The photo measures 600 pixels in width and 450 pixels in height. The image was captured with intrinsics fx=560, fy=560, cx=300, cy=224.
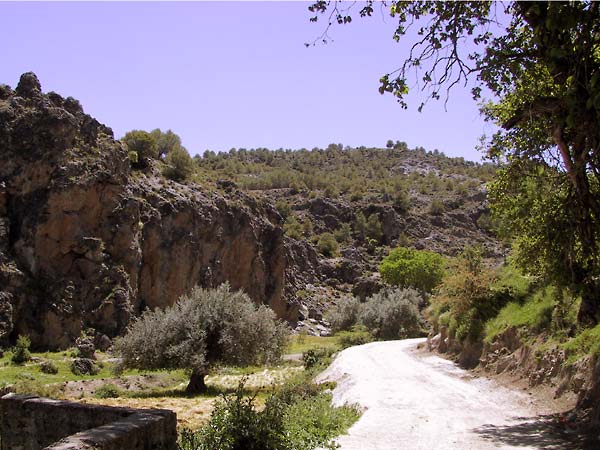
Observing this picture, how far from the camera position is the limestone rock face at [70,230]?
37.9 meters

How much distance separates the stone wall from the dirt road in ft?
11.6

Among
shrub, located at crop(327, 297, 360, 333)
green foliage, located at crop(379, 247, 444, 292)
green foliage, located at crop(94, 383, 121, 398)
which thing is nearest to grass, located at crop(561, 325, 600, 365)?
green foliage, located at crop(94, 383, 121, 398)

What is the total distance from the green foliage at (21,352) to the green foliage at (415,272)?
160 ft

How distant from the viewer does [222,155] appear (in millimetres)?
144750

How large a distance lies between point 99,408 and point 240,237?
5354cm

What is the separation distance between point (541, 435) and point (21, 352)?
1181 inches

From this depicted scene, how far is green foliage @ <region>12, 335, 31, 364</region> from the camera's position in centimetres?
3173

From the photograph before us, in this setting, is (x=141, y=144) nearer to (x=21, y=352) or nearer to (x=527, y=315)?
(x=21, y=352)

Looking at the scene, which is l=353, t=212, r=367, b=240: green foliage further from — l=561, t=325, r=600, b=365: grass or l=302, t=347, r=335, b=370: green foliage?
l=561, t=325, r=600, b=365: grass

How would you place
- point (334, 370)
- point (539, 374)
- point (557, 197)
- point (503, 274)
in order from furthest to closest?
point (503, 274)
point (334, 370)
point (539, 374)
point (557, 197)

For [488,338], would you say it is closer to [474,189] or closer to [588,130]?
[588,130]

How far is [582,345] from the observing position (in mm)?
13078

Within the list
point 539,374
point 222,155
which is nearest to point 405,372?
point 539,374

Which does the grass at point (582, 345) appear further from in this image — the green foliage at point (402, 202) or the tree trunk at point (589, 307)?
the green foliage at point (402, 202)
